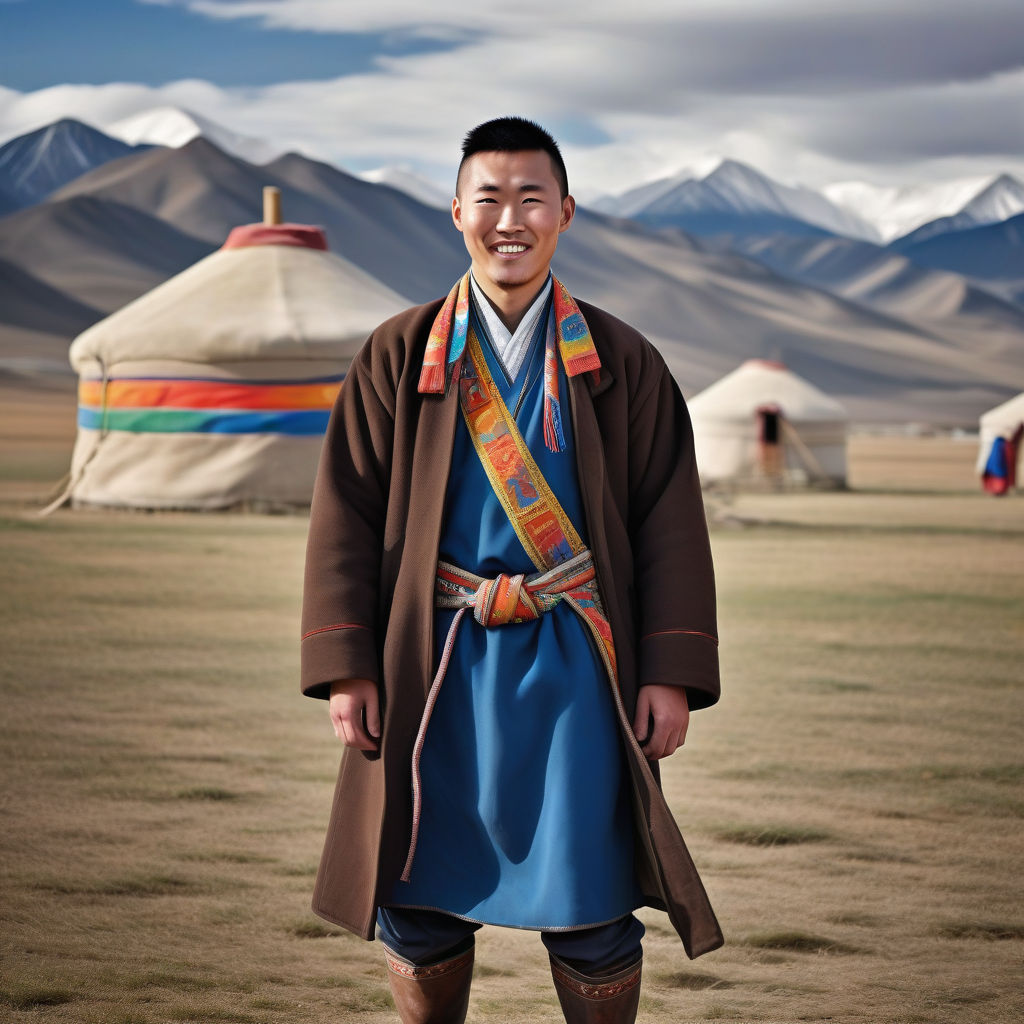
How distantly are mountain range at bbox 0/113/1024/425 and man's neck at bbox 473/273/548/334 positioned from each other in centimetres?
5176

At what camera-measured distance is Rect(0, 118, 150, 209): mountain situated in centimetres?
9294

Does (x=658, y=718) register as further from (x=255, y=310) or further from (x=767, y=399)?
(x=767, y=399)

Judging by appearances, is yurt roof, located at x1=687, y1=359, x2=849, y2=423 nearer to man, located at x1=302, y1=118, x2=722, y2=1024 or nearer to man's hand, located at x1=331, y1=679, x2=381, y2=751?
man, located at x1=302, y1=118, x2=722, y2=1024

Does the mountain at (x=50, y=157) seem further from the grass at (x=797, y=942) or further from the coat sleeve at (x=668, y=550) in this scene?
the coat sleeve at (x=668, y=550)

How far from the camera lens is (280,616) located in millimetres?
6102

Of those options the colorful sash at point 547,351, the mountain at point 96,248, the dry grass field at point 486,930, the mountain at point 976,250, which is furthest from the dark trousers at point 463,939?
the mountain at point 976,250

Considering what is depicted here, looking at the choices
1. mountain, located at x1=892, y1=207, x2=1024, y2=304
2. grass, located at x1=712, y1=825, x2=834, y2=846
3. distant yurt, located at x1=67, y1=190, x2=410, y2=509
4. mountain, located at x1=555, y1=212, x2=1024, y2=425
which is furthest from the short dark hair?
mountain, located at x1=892, y1=207, x2=1024, y2=304

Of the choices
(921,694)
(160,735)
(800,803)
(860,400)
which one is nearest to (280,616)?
(160,735)

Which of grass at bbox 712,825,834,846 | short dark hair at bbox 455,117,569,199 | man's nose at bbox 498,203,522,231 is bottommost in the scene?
grass at bbox 712,825,834,846

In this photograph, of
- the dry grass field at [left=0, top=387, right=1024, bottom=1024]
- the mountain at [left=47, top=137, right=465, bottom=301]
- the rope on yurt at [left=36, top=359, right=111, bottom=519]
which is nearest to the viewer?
the dry grass field at [left=0, top=387, right=1024, bottom=1024]

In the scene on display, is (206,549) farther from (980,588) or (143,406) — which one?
(980,588)

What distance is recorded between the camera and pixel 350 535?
72.6 inches

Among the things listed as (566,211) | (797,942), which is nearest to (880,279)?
(797,942)

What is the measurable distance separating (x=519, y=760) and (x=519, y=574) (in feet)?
0.73
